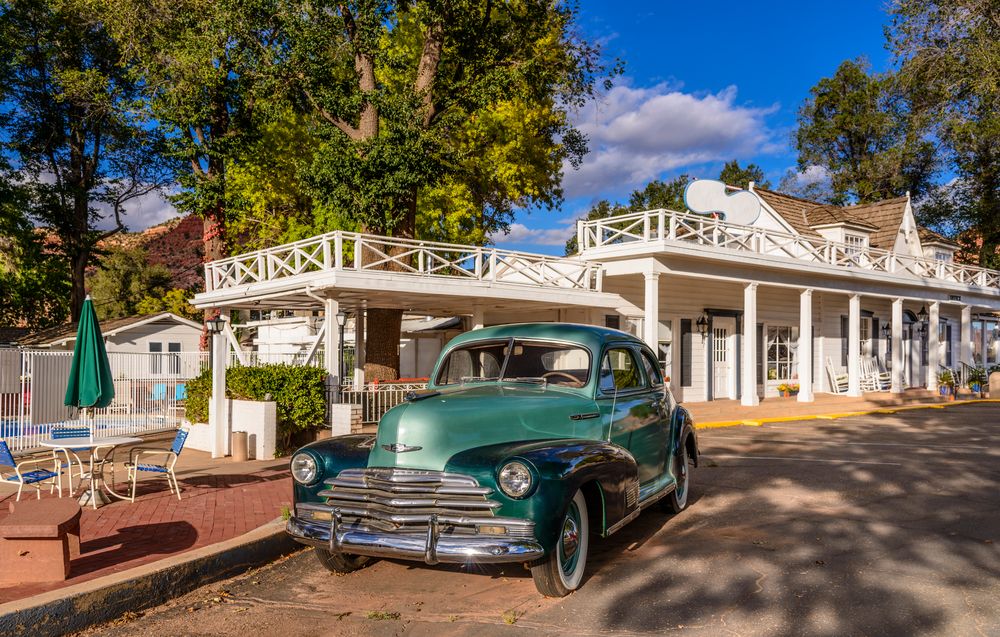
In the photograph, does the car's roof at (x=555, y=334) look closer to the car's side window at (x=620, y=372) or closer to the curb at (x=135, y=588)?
the car's side window at (x=620, y=372)

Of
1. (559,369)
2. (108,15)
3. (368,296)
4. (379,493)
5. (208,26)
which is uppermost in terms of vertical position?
(108,15)

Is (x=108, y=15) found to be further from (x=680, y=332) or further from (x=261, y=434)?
(x=680, y=332)

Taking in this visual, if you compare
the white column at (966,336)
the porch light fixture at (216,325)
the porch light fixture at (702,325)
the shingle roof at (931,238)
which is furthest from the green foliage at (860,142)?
the porch light fixture at (216,325)

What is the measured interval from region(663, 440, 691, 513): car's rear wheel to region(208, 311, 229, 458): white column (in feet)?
26.1

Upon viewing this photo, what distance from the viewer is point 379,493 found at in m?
4.98

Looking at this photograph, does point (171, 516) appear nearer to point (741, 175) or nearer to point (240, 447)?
point (240, 447)

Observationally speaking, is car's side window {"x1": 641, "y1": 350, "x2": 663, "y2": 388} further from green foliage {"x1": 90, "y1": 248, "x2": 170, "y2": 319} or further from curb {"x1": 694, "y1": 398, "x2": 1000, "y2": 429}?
green foliage {"x1": 90, "y1": 248, "x2": 170, "y2": 319}

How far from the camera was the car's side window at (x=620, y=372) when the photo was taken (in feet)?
20.4

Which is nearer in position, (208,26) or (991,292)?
(208,26)

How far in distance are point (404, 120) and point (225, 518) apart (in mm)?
10937

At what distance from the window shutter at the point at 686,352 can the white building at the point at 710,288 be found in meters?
0.05

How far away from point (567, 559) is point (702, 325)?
55.5 feet

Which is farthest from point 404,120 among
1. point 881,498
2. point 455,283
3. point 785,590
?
point 785,590

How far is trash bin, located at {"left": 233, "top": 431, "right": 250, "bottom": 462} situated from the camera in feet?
39.2
